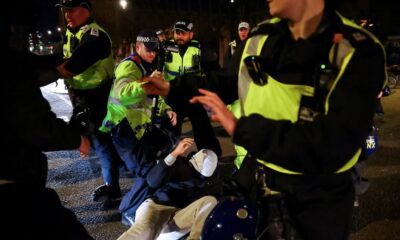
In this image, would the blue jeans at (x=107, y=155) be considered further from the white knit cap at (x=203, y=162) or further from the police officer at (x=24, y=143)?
the police officer at (x=24, y=143)

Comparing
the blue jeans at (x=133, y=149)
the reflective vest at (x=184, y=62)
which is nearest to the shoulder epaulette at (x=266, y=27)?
the blue jeans at (x=133, y=149)

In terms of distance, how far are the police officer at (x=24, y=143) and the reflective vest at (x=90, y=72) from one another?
213 cm

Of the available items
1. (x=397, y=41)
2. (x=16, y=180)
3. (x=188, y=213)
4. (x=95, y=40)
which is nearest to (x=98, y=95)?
(x=95, y=40)

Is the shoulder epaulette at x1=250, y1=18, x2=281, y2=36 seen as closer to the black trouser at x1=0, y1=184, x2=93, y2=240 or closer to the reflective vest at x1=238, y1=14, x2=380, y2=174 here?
the reflective vest at x1=238, y1=14, x2=380, y2=174

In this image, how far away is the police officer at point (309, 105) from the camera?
4.23ft

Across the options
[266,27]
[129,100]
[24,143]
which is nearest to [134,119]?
[129,100]

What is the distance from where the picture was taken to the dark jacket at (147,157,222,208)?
10.5 feet

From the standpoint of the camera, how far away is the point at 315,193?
1.49 meters

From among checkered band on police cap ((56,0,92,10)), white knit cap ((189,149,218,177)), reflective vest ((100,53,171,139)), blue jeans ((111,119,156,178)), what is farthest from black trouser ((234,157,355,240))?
checkered band on police cap ((56,0,92,10))

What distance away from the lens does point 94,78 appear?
3896mm

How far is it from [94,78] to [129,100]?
2.42ft

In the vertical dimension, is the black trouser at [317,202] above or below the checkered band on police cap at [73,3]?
below

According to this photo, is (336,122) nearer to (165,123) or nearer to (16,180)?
(16,180)

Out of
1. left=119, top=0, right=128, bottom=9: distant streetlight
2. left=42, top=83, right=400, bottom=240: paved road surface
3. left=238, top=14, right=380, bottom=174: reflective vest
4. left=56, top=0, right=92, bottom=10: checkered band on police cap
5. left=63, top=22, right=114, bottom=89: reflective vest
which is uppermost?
left=56, top=0, right=92, bottom=10: checkered band on police cap
